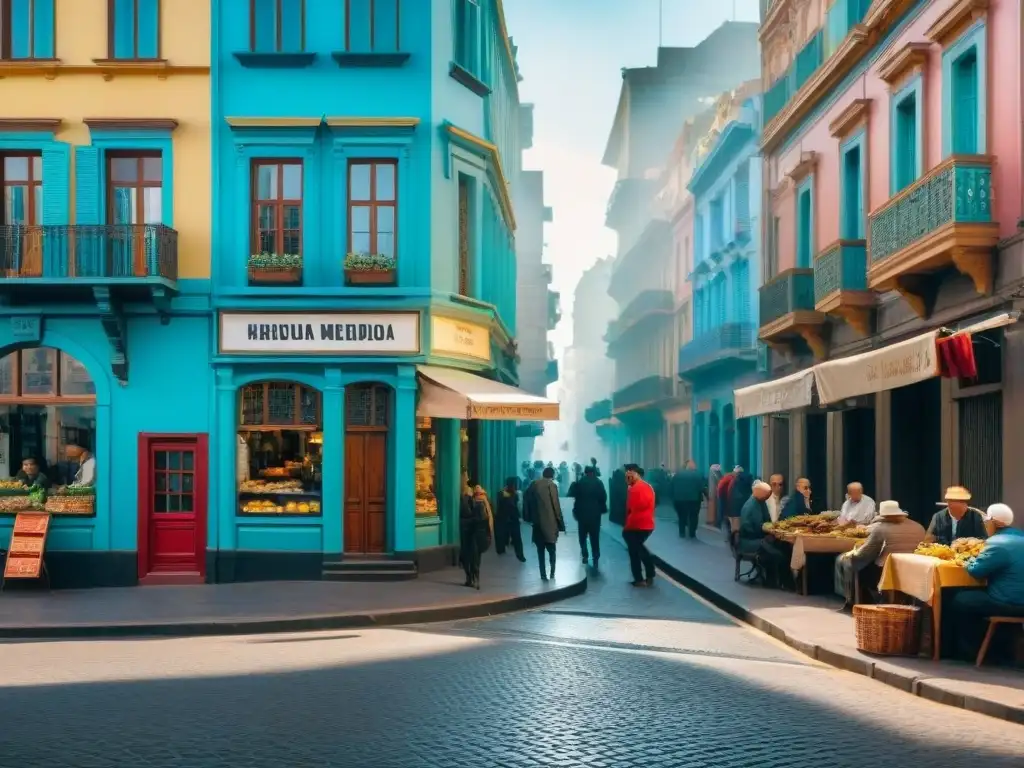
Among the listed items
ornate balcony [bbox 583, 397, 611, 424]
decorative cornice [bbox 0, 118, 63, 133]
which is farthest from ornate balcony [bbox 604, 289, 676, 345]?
decorative cornice [bbox 0, 118, 63, 133]

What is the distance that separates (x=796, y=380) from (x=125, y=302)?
1012 centimetres

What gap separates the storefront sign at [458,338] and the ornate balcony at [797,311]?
210 inches

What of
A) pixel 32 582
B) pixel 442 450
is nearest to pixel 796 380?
pixel 442 450

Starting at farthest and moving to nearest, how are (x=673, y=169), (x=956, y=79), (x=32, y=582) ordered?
1. (x=673, y=169)
2. (x=32, y=582)
3. (x=956, y=79)

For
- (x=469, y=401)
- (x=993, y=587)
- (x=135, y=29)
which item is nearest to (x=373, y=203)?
(x=469, y=401)

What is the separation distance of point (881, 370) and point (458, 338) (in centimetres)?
857

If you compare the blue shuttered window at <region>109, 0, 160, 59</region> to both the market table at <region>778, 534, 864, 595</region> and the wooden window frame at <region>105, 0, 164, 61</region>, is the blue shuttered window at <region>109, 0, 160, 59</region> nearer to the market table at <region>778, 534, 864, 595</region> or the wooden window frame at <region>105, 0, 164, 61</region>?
the wooden window frame at <region>105, 0, 164, 61</region>

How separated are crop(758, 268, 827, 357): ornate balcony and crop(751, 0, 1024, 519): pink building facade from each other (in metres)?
0.04

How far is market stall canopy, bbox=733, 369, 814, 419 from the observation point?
18.8 metres

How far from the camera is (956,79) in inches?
699

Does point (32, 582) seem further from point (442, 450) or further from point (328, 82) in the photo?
point (328, 82)

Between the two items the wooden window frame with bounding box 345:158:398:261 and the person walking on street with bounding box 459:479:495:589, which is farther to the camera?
the wooden window frame with bounding box 345:158:398:261

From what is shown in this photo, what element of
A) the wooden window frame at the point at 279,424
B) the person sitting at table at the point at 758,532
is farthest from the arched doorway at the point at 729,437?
the wooden window frame at the point at 279,424

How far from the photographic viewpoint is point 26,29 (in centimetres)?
2184
